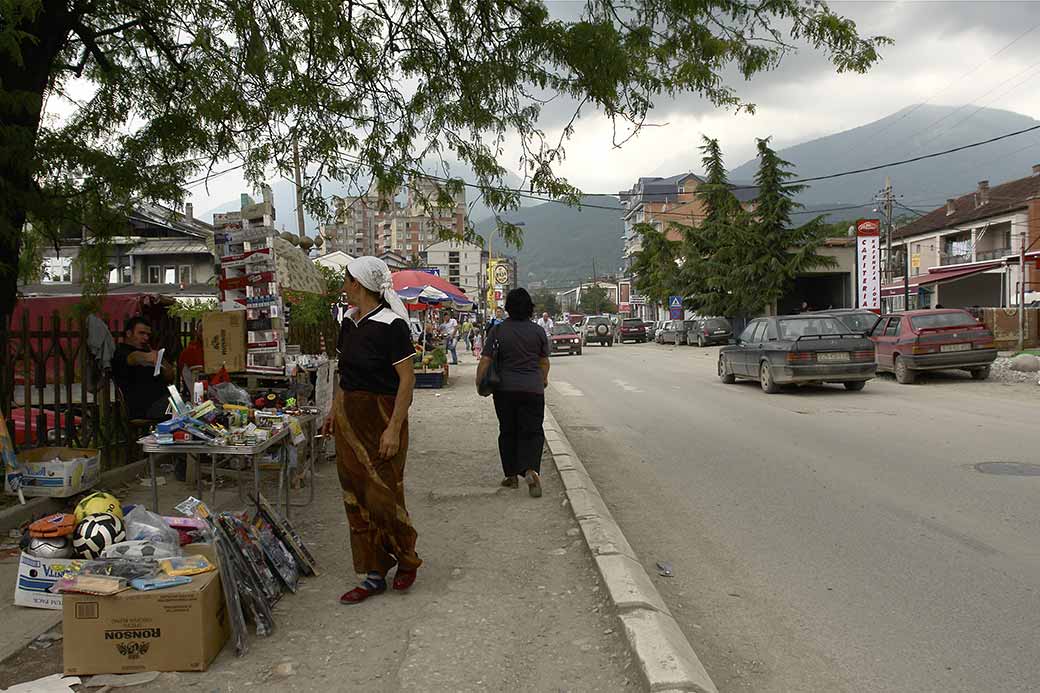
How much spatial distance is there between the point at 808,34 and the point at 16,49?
7.23 m

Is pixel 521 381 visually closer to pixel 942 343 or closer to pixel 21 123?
pixel 21 123

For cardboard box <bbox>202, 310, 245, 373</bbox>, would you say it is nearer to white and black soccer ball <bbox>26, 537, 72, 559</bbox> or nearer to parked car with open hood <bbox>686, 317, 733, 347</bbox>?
white and black soccer ball <bbox>26, 537, 72, 559</bbox>

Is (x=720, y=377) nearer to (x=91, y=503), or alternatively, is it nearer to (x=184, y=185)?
(x=184, y=185)

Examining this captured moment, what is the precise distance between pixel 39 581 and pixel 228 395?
2796mm

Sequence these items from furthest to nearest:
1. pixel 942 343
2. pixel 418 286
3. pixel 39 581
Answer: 1. pixel 418 286
2. pixel 942 343
3. pixel 39 581

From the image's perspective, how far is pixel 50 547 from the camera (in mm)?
4430

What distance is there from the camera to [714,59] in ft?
29.1

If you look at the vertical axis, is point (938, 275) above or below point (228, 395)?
above

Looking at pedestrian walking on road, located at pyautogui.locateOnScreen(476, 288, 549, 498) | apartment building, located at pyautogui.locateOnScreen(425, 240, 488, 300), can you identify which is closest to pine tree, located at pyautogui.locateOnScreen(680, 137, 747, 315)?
pedestrian walking on road, located at pyautogui.locateOnScreen(476, 288, 549, 498)

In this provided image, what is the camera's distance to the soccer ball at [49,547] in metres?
4.42

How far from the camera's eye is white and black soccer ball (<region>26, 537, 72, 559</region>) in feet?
14.5

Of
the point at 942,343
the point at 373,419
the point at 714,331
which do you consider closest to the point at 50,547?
the point at 373,419

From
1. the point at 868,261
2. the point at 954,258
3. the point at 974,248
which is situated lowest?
the point at 868,261

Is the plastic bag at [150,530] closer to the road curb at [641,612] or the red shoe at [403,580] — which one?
the red shoe at [403,580]
